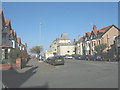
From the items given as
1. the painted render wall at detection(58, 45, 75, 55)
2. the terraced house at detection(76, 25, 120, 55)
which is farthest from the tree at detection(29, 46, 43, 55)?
the painted render wall at detection(58, 45, 75, 55)

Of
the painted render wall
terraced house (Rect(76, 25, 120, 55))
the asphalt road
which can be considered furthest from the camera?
the painted render wall

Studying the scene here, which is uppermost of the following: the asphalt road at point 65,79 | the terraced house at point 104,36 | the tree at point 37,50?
the terraced house at point 104,36

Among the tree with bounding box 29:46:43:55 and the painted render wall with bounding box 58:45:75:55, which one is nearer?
the tree with bounding box 29:46:43:55

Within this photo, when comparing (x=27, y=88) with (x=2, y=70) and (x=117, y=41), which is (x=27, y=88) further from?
(x=117, y=41)

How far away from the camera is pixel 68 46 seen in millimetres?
108250

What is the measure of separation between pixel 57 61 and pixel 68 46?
79637 millimetres

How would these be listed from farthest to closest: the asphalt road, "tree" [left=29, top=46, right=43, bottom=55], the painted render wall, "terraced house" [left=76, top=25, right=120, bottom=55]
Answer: the painted render wall
"tree" [left=29, top=46, right=43, bottom=55]
"terraced house" [left=76, top=25, right=120, bottom=55]
the asphalt road

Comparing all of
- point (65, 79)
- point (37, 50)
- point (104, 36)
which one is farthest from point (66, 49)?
point (65, 79)

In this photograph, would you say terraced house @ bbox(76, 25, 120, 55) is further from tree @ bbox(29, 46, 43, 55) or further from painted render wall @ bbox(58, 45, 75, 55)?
painted render wall @ bbox(58, 45, 75, 55)

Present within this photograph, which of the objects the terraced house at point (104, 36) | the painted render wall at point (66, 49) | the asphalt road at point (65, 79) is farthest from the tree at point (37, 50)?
the asphalt road at point (65, 79)

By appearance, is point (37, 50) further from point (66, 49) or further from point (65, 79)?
point (65, 79)

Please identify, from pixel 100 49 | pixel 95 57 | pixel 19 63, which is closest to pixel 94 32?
pixel 100 49

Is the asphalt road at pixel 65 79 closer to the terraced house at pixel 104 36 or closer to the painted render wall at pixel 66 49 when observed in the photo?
the terraced house at pixel 104 36

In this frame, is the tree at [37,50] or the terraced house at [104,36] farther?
the tree at [37,50]
